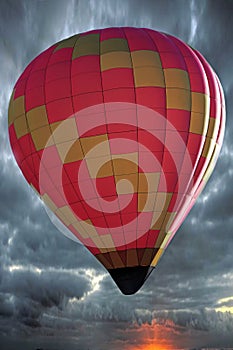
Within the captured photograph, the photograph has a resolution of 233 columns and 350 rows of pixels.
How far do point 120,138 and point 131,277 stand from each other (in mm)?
4225

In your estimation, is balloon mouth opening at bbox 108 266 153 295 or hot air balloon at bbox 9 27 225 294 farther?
balloon mouth opening at bbox 108 266 153 295

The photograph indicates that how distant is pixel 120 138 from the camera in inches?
645

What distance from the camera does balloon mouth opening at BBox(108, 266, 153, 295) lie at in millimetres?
16922

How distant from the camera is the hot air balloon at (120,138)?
1648 centimetres

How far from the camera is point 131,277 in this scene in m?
16.9

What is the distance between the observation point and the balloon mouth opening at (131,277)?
16922mm

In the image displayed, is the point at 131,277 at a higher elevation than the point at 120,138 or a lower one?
lower

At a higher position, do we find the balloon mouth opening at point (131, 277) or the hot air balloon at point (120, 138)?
the hot air balloon at point (120, 138)

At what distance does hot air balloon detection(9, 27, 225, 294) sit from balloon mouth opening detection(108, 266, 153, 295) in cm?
3

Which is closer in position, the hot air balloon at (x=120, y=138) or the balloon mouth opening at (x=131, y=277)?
the hot air balloon at (x=120, y=138)

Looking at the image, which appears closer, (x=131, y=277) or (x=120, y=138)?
(x=120, y=138)

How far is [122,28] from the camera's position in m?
18.2

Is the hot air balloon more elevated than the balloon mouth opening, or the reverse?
the hot air balloon

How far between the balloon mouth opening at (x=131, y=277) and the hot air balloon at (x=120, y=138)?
3cm
